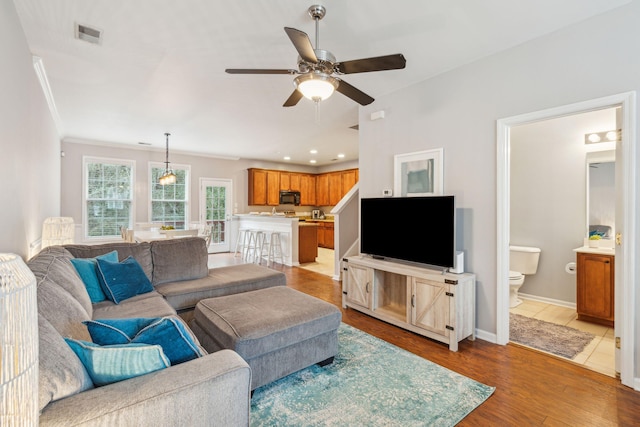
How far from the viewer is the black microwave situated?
908 centimetres

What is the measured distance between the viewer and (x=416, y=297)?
2963 millimetres

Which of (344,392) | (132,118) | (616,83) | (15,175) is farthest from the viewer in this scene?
(132,118)

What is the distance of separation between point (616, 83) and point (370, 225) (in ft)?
7.79

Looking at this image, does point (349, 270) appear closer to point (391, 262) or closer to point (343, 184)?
point (391, 262)

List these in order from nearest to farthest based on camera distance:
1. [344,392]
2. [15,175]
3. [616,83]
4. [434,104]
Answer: [344,392] < [616,83] < [15,175] < [434,104]

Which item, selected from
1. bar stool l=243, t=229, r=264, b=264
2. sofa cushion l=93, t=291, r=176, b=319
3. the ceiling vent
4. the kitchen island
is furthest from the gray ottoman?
bar stool l=243, t=229, r=264, b=264

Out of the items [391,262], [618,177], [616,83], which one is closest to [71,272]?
[391,262]

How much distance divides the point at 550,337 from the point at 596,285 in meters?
0.86

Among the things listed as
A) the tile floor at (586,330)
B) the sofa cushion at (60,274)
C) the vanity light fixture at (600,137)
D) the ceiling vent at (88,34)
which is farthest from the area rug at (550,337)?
the ceiling vent at (88,34)

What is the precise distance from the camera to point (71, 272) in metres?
2.12

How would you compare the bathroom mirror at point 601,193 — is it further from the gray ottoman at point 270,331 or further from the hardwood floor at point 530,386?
the gray ottoman at point 270,331

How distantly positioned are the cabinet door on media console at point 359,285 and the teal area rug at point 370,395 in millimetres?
959

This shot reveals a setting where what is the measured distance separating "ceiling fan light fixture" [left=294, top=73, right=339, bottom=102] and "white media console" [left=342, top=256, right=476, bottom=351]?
1.90 meters

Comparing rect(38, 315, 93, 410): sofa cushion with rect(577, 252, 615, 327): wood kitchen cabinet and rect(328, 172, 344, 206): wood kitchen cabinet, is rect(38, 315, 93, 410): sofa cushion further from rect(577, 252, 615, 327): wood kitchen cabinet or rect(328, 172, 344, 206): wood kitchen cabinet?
rect(328, 172, 344, 206): wood kitchen cabinet
